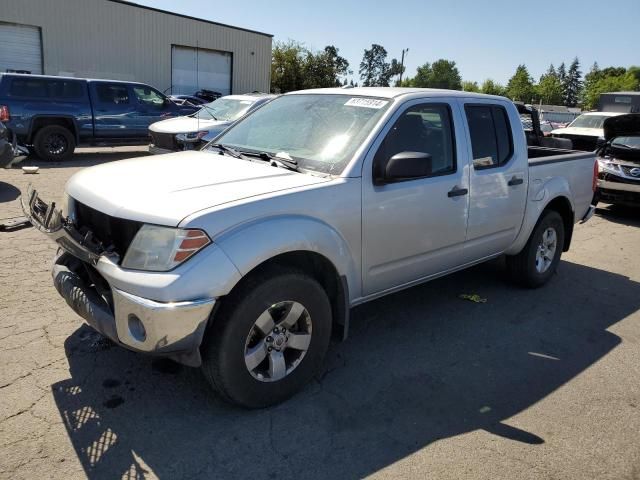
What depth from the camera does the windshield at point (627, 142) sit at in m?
9.80

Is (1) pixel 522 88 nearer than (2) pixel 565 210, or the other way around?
(2) pixel 565 210

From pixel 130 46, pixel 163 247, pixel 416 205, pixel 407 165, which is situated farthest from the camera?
pixel 130 46

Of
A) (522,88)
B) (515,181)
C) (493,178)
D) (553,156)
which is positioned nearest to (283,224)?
(493,178)

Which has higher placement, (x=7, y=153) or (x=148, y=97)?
(x=148, y=97)

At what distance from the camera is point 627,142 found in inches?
393

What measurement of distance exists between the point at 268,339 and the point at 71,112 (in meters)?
10.8

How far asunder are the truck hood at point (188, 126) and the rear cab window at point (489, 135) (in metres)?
6.91

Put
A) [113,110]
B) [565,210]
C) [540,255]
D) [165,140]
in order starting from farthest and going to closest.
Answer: [113,110]
[165,140]
[565,210]
[540,255]

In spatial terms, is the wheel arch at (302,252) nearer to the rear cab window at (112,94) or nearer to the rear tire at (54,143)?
the rear tire at (54,143)

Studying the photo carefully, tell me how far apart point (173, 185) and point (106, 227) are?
0.44 meters

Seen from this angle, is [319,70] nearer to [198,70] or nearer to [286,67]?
[286,67]

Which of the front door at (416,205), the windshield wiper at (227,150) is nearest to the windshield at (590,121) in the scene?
the front door at (416,205)

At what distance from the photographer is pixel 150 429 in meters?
2.88

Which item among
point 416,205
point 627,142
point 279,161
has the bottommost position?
point 416,205
